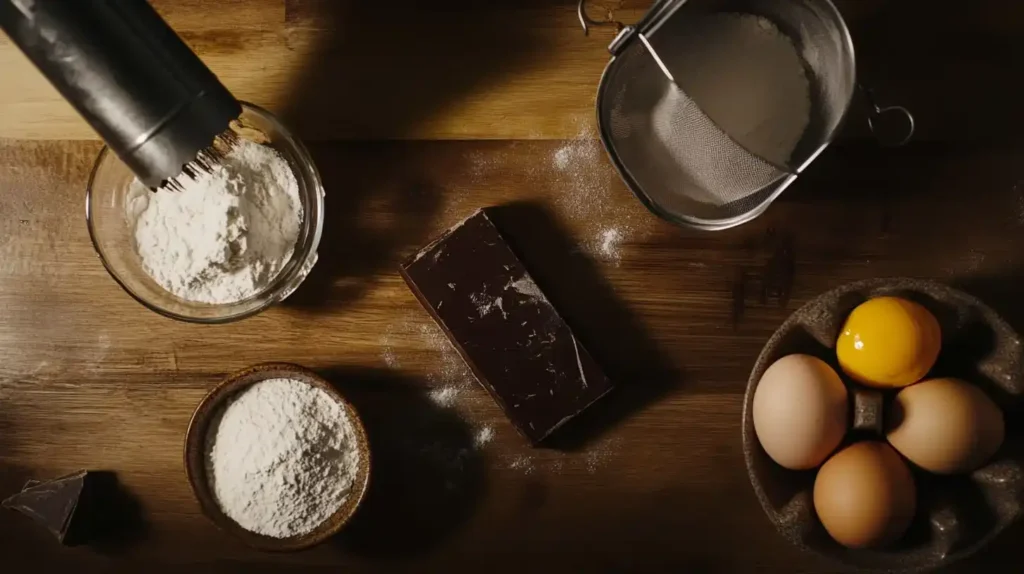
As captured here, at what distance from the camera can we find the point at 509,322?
1124 millimetres

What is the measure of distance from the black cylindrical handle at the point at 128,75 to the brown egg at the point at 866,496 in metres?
0.87

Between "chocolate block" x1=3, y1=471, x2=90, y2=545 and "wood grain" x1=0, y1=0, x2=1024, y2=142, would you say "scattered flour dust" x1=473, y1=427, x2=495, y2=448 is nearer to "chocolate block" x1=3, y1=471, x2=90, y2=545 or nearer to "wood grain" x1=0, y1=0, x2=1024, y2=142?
"wood grain" x1=0, y1=0, x2=1024, y2=142

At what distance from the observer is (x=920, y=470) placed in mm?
1040

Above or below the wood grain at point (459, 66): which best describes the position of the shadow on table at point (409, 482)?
below

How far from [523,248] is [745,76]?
15.4 inches

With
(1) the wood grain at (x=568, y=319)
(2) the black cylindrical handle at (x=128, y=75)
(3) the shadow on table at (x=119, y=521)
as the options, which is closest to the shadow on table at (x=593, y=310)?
(1) the wood grain at (x=568, y=319)

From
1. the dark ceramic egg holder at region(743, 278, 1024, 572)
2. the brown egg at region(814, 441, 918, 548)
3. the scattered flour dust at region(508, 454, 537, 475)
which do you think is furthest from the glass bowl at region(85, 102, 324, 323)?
the brown egg at region(814, 441, 918, 548)

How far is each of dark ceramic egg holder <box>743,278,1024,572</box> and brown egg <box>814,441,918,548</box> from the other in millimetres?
28

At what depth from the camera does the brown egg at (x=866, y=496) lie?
0.96m

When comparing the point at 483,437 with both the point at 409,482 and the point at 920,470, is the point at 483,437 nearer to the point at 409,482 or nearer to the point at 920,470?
the point at 409,482

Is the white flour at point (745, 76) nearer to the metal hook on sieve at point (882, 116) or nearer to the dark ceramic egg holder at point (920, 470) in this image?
the metal hook on sieve at point (882, 116)

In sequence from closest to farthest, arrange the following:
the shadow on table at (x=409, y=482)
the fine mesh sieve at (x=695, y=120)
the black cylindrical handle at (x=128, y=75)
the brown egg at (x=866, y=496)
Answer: the black cylindrical handle at (x=128, y=75) → the brown egg at (x=866, y=496) → the fine mesh sieve at (x=695, y=120) → the shadow on table at (x=409, y=482)

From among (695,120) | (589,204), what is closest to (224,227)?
(589,204)

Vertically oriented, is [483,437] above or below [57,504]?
below
